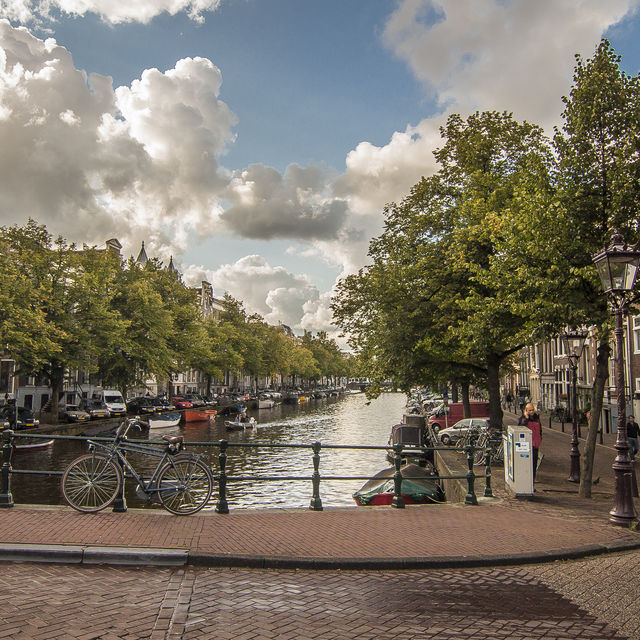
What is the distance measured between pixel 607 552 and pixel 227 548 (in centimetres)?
565

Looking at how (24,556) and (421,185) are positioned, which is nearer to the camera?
(24,556)

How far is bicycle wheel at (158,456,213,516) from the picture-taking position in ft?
33.7

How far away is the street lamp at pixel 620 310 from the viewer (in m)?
10.5

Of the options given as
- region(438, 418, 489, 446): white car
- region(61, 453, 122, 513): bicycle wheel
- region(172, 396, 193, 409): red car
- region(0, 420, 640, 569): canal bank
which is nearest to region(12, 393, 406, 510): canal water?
region(61, 453, 122, 513): bicycle wheel

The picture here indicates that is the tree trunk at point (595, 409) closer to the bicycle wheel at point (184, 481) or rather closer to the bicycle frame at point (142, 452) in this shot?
the bicycle wheel at point (184, 481)

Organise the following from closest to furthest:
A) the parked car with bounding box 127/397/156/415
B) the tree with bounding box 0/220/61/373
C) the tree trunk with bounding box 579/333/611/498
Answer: the tree trunk with bounding box 579/333/611/498
the tree with bounding box 0/220/61/373
the parked car with bounding box 127/397/156/415

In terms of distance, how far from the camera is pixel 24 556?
761cm

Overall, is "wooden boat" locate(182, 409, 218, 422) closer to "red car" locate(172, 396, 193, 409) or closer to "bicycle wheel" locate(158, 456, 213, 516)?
"red car" locate(172, 396, 193, 409)

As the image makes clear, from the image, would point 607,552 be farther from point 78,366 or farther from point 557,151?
point 78,366

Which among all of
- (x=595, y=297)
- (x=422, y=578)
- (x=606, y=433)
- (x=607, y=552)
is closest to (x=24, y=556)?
(x=422, y=578)

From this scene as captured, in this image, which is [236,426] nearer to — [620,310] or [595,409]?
[595,409]

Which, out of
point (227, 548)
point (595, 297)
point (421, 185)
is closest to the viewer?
point (227, 548)

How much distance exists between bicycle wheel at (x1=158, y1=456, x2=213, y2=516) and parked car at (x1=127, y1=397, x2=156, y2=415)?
4514 cm

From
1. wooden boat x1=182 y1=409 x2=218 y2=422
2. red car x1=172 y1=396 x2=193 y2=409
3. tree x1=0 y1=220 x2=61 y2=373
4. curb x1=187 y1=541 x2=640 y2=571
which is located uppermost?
tree x1=0 y1=220 x2=61 y2=373
